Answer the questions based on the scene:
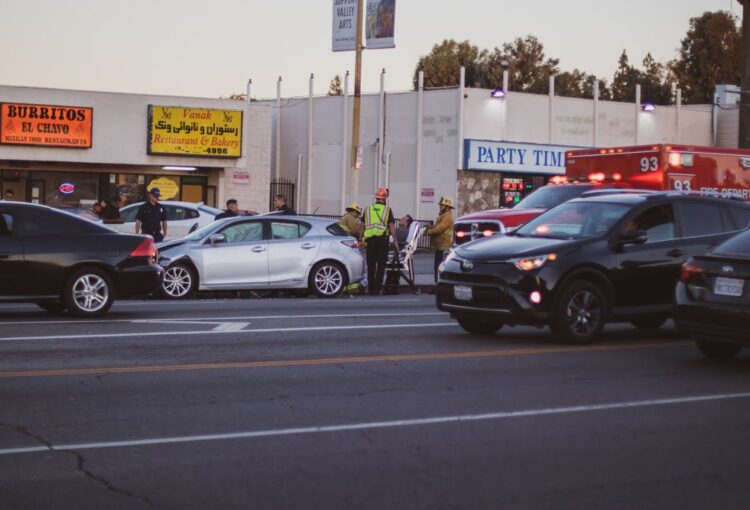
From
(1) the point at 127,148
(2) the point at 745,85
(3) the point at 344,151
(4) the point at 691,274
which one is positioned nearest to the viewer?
(4) the point at 691,274

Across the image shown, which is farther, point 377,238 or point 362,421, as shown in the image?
point 377,238

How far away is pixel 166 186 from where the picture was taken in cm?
4053

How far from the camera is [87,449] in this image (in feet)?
23.6

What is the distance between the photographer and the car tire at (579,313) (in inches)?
492

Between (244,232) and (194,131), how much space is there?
20.0m

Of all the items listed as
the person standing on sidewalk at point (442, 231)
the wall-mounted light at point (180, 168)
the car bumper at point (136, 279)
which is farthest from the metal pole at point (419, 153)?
the car bumper at point (136, 279)

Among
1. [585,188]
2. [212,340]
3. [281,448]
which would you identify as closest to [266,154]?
[585,188]

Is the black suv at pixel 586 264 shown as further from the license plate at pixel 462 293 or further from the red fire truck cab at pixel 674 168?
the red fire truck cab at pixel 674 168

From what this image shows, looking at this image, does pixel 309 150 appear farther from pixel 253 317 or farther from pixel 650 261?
pixel 650 261

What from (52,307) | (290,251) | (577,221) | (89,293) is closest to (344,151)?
(290,251)

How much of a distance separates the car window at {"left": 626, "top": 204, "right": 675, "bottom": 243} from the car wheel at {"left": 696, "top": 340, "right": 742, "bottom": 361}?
186 centimetres

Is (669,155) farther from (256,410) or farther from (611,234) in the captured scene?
(256,410)

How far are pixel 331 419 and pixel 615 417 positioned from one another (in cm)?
217

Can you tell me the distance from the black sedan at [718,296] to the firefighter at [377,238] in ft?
33.3
